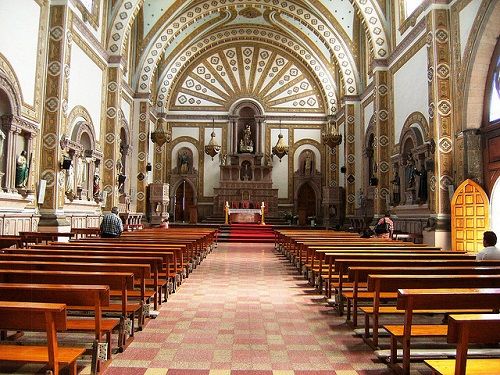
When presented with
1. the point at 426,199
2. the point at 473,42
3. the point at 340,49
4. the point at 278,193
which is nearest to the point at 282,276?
the point at 426,199

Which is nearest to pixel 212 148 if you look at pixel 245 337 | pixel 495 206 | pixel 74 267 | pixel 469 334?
pixel 495 206

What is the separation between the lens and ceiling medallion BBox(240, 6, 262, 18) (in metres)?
25.6

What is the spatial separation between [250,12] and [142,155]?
10.7 m

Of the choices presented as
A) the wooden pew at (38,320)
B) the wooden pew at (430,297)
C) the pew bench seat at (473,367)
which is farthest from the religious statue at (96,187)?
the pew bench seat at (473,367)

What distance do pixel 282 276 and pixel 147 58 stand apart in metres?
16.4

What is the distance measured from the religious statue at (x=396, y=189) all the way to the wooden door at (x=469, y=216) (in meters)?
4.52

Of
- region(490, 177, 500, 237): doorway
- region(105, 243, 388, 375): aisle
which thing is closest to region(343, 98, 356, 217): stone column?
region(490, 177, 500, 237): doorway

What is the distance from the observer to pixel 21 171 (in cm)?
1156

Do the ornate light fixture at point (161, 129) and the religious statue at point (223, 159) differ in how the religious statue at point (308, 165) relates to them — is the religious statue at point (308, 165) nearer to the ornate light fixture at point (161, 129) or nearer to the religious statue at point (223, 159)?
the religious statue at point (223, 159)

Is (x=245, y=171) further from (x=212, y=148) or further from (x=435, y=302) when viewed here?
(x=435, y=302)

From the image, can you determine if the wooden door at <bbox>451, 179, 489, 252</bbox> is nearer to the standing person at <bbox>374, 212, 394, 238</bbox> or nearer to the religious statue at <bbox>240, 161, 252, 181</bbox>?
the standing person at <bbox>374, 212, 394, 238</bbox>

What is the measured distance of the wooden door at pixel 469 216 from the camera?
443 inches

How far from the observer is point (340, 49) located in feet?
76.9

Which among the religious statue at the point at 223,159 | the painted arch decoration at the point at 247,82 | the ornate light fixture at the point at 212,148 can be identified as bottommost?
the religious statue at the point at 223,159
